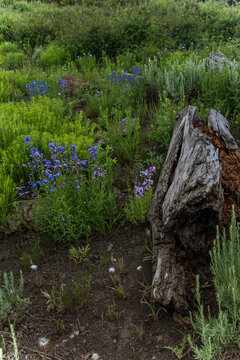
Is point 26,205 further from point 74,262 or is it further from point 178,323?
point 178,323

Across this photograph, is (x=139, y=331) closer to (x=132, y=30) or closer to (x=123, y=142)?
(x=123, y=142)

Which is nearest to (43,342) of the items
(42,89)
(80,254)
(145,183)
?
(80,254)

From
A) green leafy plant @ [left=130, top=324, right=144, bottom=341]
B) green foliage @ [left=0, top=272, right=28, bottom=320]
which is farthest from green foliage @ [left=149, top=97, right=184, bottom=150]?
green foliage @ [left=0, top=272, right=28, bottom=320]

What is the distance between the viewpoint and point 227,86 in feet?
15.7

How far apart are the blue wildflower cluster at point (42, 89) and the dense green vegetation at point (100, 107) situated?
0.02m

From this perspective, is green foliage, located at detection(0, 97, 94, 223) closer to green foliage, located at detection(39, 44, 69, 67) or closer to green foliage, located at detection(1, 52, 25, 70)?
green foliage, located at detection(39, 44, 69, 67)

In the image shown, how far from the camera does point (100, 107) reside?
4.65 metres

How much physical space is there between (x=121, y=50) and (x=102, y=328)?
22.9 feet

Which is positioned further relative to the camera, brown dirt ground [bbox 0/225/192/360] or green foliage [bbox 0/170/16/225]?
green foliage [bbox 0/170/16/225]

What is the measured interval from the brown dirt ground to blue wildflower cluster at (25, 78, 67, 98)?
2.78m

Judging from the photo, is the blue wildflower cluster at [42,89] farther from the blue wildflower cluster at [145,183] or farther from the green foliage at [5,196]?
the blue wildflower cluster at [145,183]

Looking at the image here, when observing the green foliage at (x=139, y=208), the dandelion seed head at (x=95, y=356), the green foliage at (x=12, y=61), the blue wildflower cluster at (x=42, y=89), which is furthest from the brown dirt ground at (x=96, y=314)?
the green foliage at (x=12, y=61)

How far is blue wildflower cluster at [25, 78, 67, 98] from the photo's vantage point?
5.54 meters

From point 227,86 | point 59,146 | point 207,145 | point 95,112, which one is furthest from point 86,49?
point 207,145
